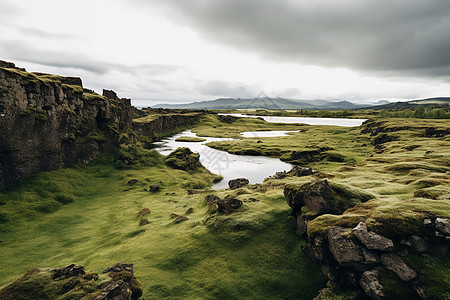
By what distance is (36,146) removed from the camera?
39.4 m

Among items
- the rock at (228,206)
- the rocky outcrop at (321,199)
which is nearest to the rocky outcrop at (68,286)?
the rock at (228,206)

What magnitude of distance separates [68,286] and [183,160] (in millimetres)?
62102

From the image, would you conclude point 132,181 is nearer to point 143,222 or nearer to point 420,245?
point 143,222

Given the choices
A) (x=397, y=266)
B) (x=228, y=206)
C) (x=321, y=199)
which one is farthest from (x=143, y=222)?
(x=397, y=266)

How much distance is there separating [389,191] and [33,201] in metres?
46.3

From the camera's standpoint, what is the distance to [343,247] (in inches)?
500

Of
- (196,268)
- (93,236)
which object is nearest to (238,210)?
Answer: (196,268)

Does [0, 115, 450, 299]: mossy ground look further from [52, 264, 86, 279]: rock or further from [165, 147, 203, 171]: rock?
[165, 147, 203, 171]: rock

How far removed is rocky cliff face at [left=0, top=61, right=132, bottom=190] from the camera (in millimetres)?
33406

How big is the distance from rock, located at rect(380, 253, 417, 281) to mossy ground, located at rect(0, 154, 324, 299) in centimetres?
475

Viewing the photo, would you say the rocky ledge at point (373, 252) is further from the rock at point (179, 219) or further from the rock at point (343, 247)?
the rock at point (179, 219)

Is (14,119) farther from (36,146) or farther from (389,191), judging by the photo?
(389,191)

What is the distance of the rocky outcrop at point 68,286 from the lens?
32.9 ft

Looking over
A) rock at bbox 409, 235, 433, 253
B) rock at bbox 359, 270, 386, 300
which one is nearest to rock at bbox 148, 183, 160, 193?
rock at bbox 359, 270, 386, 300
